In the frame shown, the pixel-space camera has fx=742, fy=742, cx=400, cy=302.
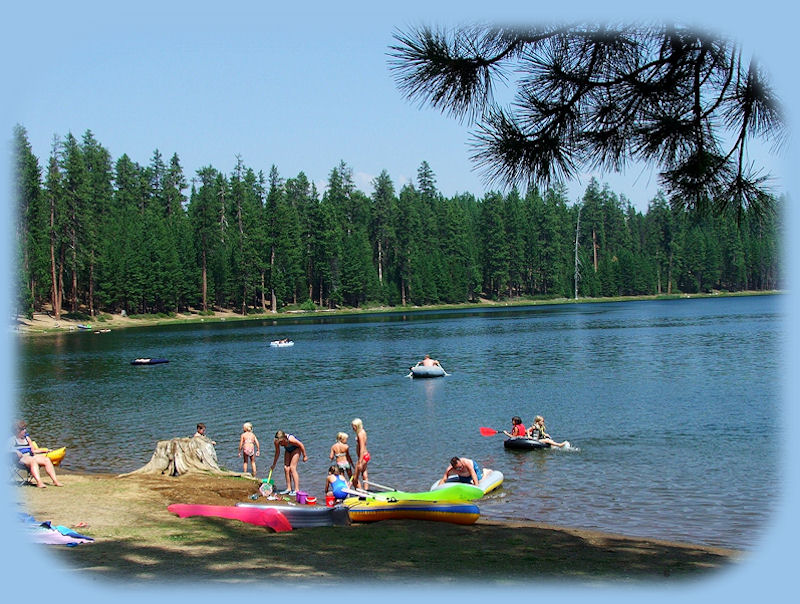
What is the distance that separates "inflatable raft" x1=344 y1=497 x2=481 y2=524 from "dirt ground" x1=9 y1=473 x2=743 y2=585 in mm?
187

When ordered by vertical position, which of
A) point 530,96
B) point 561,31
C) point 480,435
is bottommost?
point 480,435

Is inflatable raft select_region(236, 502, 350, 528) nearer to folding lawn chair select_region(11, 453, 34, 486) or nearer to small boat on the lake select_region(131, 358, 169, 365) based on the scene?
folding lawn chair select_region(11, 453, 34, 486)

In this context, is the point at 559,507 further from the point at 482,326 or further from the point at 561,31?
the point at 482,326

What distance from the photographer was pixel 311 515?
1387cm

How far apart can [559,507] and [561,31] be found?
11332 millimetres

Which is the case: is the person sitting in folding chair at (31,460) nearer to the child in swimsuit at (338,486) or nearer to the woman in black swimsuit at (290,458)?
the woman in black swimsuit at (290,458)

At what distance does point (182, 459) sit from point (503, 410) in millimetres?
16670

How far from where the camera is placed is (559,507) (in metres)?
16.7

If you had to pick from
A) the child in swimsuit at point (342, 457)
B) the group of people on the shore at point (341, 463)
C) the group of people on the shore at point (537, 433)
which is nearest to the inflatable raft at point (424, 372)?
the group of people on the shore at point (537, 433)

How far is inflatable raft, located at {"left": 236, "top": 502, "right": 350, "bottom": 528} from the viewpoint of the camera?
13742mm

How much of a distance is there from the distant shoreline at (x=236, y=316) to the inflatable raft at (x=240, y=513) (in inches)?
2926

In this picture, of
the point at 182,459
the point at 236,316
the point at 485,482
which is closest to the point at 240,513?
the point at 182,459

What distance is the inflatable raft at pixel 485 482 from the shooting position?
54.9 ft

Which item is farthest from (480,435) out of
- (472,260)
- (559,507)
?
(472,260)
